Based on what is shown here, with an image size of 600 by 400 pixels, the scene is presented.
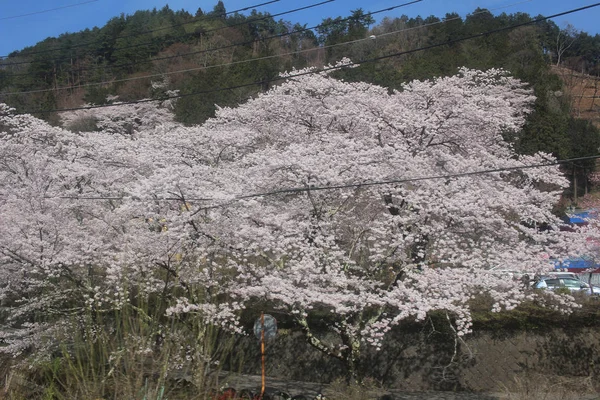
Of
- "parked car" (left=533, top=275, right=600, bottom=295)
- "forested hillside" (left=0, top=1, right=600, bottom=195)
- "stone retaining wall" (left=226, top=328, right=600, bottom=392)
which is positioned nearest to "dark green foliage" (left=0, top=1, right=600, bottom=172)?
"forested hillside" (left=0, top=1, right=600, bottom=195)

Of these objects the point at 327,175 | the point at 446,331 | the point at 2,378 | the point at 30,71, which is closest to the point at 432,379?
the point at 446,331

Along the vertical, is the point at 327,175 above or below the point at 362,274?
above

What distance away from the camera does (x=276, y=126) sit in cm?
1537

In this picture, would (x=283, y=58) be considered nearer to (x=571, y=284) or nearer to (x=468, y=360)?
(x=571, y=284)

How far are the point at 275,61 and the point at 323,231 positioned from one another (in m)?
25.6

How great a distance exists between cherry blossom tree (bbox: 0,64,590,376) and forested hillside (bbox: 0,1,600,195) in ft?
30.3

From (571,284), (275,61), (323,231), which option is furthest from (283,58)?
(323,231)

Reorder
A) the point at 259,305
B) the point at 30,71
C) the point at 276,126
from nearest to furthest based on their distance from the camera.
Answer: the point at 259,305, the point at 276,126, the point at 30,71

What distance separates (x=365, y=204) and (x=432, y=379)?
4603 millimetres

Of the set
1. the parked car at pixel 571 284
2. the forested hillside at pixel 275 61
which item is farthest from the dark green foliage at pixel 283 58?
the parked car at pixel 571 284

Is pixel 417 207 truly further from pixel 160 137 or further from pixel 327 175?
pixel 160 137

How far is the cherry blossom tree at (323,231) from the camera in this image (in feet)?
29.5

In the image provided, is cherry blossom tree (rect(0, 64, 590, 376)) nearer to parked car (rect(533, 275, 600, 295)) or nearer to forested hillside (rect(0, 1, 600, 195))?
parked car (rect(533, 275, 600, 295))

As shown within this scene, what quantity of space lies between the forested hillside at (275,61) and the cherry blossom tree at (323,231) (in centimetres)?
924
